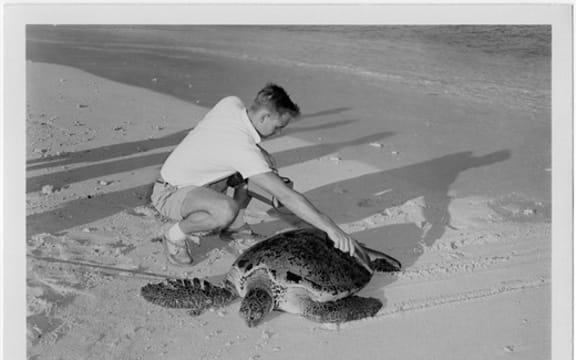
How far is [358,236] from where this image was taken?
343cm

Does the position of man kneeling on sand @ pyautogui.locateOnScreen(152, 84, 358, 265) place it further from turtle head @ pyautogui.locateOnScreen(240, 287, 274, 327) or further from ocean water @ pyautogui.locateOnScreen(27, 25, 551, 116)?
ocean water @ pyautogui.locateOnScreen(27, 25, 551, 116)

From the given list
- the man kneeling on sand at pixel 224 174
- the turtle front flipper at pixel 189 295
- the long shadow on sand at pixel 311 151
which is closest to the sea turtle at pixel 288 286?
the turtle front flipper at pixel 189 295

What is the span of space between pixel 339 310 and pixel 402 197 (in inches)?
48.4

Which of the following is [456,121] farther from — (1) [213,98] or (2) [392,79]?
(1) [213,98]

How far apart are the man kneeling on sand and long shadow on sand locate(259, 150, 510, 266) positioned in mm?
488

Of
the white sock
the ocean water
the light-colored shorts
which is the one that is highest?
the ocean water

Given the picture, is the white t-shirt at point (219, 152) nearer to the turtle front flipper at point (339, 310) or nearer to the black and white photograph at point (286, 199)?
the black and white photograph at point (286, 199)

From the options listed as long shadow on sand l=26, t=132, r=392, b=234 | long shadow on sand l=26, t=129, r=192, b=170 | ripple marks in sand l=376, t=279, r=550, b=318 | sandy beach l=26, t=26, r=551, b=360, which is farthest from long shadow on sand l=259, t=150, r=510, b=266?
long shadow on sand l=26, t=129, r=192, b=170

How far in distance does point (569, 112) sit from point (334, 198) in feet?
4.19

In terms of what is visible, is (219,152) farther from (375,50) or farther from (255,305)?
(375,50)

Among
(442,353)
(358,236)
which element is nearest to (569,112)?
(358,236)

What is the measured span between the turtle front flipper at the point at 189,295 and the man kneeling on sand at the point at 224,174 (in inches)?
11.0

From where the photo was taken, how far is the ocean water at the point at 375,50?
3832 mm

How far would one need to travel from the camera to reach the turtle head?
264 cm
